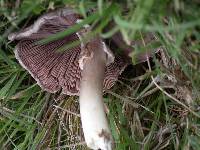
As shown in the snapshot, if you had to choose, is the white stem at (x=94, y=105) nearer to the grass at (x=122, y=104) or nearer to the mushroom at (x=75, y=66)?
the mushroom at (x=75, y=66)

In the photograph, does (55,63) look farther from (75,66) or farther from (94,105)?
(94,105)

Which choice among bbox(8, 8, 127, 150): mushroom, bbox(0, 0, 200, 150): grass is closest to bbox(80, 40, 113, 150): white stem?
bbox(8, 8, 127, 150): mushroom

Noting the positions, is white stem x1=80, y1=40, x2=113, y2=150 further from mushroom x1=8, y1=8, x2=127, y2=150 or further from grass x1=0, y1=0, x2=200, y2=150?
grass x1=0, y1=0, x2=200, y2=150

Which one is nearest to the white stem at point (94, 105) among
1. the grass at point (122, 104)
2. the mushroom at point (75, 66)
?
the mushroom at point (75, 66)

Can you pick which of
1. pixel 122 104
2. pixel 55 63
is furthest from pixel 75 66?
pixel 122 104

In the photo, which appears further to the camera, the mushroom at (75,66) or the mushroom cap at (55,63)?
the mushroom cap at (55,63)
